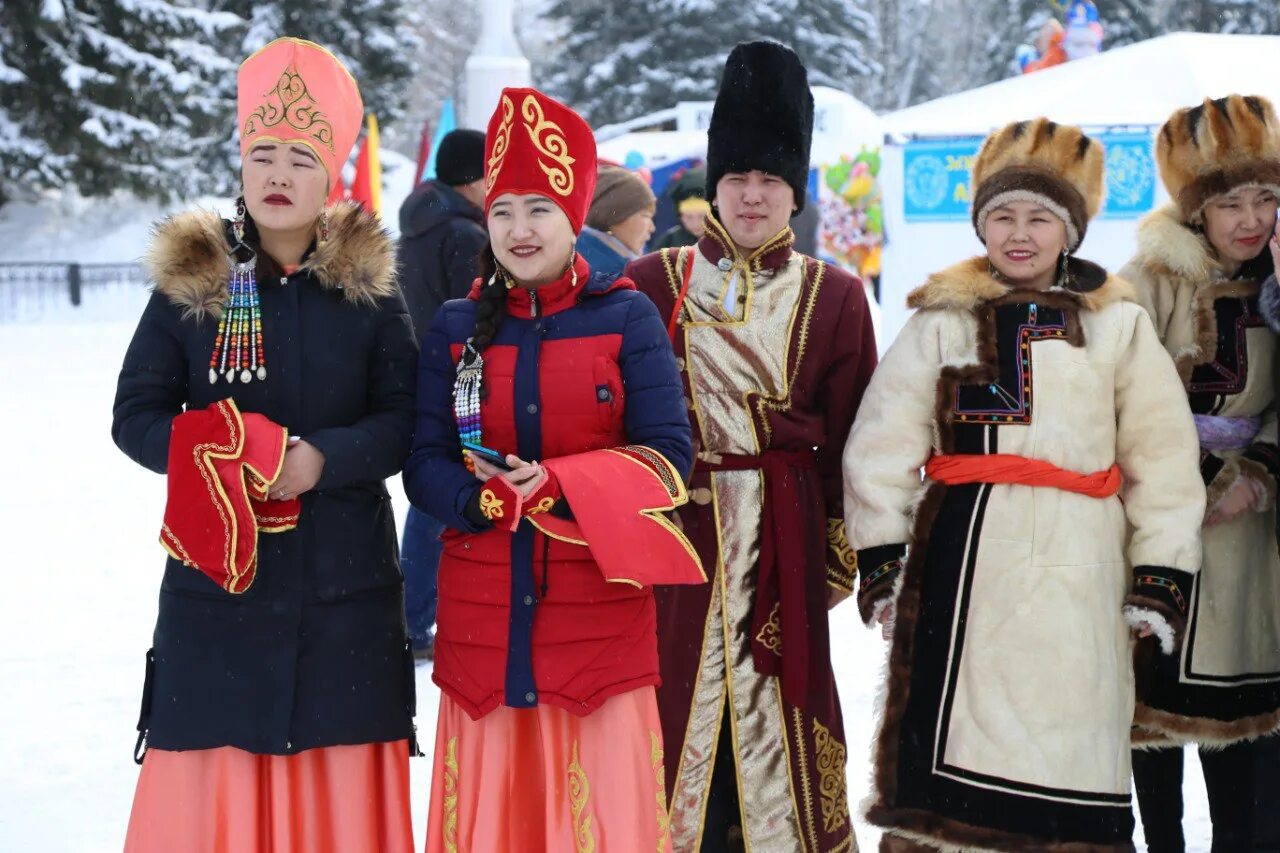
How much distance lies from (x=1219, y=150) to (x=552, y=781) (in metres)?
2.04

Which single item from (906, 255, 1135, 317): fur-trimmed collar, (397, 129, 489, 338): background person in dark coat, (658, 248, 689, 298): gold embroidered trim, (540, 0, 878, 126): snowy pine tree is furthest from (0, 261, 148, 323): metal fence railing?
(906, 255, 1135, 317): fur-trimmed collar

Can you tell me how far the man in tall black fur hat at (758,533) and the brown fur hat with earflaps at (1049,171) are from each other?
1.33 ft

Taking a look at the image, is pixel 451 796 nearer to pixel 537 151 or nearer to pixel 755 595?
pixel 755 595

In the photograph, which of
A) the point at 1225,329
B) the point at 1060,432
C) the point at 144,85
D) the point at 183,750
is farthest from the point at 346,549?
the point at 144,85

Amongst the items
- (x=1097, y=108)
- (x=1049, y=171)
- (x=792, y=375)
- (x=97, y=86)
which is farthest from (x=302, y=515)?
(x=97, y=86)

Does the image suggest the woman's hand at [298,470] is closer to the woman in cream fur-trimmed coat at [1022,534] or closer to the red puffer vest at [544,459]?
the red puffer vest at [544,459]

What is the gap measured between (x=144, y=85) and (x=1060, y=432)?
71.6 feet

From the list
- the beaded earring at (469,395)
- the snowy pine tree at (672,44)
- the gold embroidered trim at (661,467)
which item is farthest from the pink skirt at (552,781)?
the snowy pine tree at (672,44)

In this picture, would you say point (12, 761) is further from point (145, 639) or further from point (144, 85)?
point (144, 85)

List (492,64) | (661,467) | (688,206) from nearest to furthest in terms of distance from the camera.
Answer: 1. (661,467)
2. (688,206)
3. (492,64)

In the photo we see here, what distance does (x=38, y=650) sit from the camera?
5.24 m

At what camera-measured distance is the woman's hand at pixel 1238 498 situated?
10.3ft

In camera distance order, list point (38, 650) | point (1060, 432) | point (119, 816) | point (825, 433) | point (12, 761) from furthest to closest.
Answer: point (38, 650) < point (12, 761) < point (119, 816) < point (825, 433) < point (1060, 432)

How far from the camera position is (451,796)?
2.61 meters
